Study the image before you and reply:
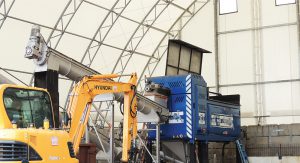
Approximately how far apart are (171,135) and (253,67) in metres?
13.9

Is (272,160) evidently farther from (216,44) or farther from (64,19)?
(64,19)

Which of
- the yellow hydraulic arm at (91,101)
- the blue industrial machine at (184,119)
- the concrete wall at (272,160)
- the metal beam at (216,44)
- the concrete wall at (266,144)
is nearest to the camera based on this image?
the yellow hydraulic arm at (91,101)

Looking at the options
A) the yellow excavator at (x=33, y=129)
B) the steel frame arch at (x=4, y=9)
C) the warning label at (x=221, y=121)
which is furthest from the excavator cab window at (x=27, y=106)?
the steel frame arch at (x=4, y=9)

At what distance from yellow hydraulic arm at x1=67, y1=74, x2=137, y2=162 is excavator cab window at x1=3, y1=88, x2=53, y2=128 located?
1.66 meters

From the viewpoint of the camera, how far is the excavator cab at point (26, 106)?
38.2ft

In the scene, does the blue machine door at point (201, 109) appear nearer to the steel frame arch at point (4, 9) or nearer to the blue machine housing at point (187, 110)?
the blue machine housing at point (187, 110)

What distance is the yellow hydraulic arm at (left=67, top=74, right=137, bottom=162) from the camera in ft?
46.9

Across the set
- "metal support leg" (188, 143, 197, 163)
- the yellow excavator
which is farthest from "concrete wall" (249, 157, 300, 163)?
the yellow excavator

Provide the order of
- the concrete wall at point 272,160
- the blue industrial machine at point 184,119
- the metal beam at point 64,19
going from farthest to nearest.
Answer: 1. the metal beam at point 64,19
2. the concrete wall at point 272,160
3. the blue industrial machine at point 184,119

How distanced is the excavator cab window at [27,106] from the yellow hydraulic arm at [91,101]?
5.45ft

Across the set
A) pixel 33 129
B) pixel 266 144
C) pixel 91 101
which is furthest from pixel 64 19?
pixel 33 129

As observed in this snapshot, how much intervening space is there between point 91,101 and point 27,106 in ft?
10.9

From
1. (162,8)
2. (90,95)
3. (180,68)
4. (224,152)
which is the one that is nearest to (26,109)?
(90,95)

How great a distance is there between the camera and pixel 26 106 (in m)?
→ 12.0
